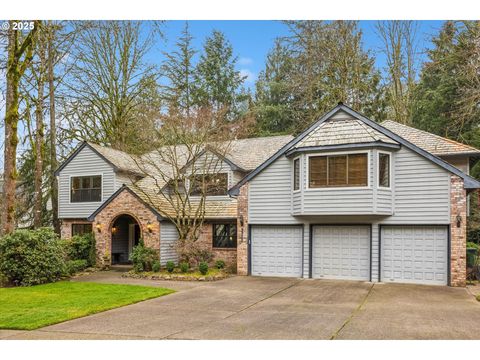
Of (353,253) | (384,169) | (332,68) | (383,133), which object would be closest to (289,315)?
(353,253)

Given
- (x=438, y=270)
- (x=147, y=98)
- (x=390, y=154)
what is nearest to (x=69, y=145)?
(x=147, y=98)

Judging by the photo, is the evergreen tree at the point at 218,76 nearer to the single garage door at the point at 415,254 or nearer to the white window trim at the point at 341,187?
the white window trim at the point at 341,187

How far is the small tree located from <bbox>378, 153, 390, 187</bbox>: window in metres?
6.92

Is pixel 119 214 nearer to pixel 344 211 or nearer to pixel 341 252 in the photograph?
pixel 341 252

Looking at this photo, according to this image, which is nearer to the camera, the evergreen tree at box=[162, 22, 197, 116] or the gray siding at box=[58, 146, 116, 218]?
the gray siding at box=[58, 146, 116, 218]

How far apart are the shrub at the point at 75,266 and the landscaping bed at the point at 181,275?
2.11 meters

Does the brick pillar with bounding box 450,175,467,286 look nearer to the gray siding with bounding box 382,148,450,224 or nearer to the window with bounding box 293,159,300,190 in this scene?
the gray siding with bounding box 382,148,450,224

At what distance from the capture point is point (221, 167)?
20.6 meters

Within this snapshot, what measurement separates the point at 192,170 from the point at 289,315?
998 centimetres

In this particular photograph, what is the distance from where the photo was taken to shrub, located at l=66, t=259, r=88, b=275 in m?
17.3

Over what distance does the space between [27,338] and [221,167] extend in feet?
44.4

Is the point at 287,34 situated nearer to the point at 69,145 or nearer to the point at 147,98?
the point at 147,98

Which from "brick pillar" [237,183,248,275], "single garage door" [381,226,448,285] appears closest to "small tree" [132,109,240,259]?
"brick pillar" [237,183,248,275]

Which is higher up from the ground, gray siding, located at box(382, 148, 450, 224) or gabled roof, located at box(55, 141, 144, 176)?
gabled roof, located at box(55, 141, 144, 176)
